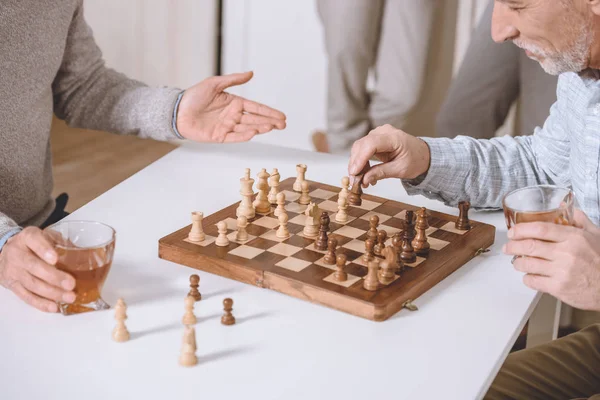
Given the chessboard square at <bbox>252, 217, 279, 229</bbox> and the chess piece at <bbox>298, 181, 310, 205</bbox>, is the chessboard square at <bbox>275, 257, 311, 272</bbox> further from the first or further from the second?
the chess piece at <bbox>298, 181, 310, 205</bbox>

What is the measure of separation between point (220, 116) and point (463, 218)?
685 millimetres

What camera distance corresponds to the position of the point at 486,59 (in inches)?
125

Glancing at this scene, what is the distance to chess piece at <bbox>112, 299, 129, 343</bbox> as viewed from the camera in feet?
4.00

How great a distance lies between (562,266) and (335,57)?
9.35 ft

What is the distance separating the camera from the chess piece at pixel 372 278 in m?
1.35

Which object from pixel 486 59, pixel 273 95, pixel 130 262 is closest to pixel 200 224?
pixel 130 262

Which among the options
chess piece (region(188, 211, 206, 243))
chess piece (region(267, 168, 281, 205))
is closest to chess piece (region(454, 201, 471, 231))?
chess piece (region(267, 168, 281, 205))

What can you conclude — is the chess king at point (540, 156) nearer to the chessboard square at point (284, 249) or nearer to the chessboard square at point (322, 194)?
the chessboard square at point (322, 194)

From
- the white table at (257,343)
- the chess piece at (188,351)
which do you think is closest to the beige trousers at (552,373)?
the white table at (257,343)

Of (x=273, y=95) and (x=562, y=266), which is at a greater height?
(x=562, y=266)

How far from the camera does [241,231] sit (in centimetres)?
153

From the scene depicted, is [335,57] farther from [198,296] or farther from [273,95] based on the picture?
[198,296]

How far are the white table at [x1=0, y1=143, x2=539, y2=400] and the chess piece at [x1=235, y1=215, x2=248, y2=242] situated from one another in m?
0.12

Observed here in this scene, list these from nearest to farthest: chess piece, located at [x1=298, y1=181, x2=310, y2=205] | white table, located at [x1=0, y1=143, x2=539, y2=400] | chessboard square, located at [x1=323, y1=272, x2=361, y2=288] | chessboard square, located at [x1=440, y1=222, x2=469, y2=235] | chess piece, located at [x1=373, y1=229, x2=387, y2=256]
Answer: white table, located at [x1=0, y1=143, x2=539, y2=400], chessboard square, located at [x1=323, y1=272, x2=361, y2=288], chess piece, located at [x1=373, y1=229, x2=387, y2=256], chessboard square, located at [x1=440, y1=222, x2=469, y2=235], chess piece, located at [x1=298, y1=181, x2=310, y2=205]
